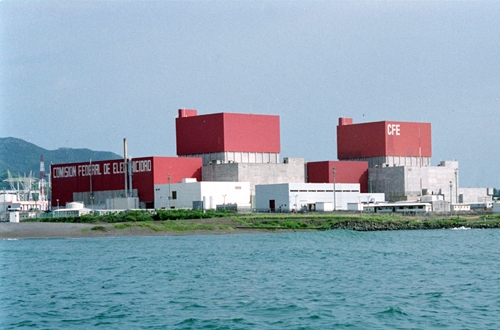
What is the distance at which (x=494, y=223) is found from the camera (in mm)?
82688

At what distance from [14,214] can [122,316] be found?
5947cm

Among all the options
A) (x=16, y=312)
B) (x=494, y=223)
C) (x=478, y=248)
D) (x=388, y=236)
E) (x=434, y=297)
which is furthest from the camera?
(x=494, y=223)

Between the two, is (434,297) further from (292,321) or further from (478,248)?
(478,248)

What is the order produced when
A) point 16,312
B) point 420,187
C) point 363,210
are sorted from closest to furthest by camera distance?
1. point 16,312
2. point 363,210
3. point 420,187

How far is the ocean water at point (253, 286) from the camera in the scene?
2667 cm

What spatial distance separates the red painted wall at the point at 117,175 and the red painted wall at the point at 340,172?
16359 mm

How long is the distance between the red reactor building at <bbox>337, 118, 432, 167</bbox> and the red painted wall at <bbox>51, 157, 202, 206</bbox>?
27.8 meters

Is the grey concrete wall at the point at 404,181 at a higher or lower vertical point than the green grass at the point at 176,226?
higher

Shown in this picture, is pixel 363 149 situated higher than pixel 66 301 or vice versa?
pixel 363 149

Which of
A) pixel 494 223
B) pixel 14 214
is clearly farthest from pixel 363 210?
pixel 14 214

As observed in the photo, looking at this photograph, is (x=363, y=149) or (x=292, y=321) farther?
(x=363, y=149)

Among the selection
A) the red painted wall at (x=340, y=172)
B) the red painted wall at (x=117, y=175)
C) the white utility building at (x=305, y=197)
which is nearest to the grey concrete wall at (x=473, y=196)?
the red painted wall at (x=340, y=172)

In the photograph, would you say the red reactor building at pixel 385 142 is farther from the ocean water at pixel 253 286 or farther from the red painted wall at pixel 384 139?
the ocean water at pixel 253 286

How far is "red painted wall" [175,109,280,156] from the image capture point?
11100 centimetres
